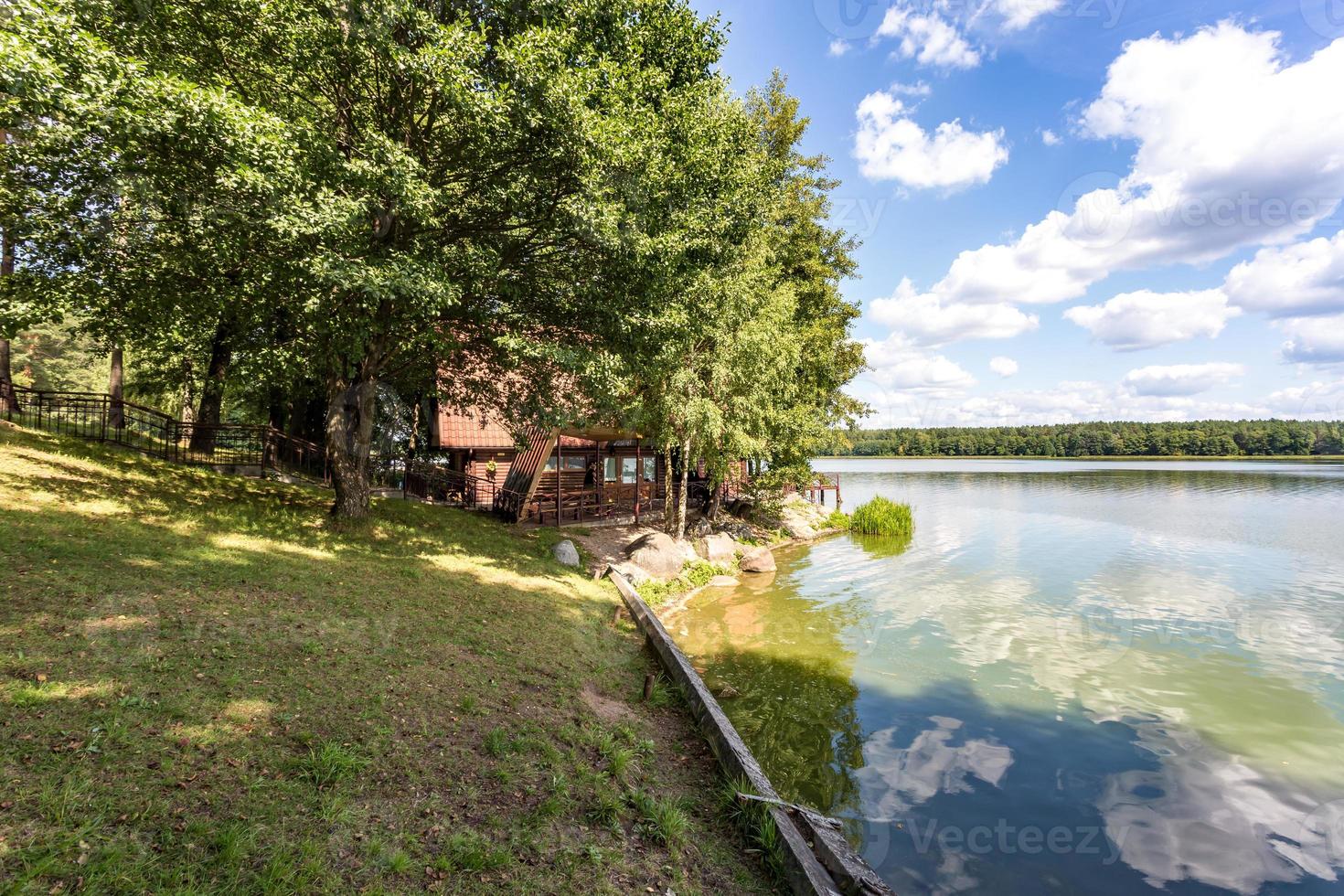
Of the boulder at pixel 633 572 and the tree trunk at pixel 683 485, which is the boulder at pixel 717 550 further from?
the boulder at pixel 633 572

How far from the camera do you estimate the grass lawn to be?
13.2 ft

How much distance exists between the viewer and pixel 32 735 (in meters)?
4.41

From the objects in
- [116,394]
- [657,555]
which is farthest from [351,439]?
[116,394]

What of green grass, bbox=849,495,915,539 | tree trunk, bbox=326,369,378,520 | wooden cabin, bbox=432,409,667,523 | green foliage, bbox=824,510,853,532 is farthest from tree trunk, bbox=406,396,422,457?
green grass, bbox=849,495,915,539

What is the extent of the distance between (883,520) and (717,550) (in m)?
13.9

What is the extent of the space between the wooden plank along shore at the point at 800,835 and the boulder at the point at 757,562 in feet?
44.6

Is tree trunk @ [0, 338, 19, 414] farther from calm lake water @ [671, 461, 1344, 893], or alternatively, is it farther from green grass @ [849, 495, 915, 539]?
green grass @ [849, 495, 915, 539]

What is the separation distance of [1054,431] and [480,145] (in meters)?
175

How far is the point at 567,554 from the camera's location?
56.4ft

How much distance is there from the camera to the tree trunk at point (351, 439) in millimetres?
14266

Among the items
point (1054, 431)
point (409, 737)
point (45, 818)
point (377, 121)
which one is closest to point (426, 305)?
point (377, 121)

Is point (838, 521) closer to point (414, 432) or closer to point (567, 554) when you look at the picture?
point (567, 554)

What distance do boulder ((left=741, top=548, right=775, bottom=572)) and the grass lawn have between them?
39.0ft

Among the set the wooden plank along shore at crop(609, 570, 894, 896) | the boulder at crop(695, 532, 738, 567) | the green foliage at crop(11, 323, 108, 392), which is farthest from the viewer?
the green foliage at crop(11, 323, 108, 392)
